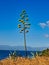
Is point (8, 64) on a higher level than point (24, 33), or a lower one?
lower

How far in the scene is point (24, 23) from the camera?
55.0m

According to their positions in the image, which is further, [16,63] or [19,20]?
[19,20]

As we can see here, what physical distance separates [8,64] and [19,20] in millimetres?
40682

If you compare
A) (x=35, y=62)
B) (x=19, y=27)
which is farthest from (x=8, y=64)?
(x=19, y=27)

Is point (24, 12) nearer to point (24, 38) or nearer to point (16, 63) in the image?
point (24, 38)

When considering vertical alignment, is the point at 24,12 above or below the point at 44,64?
above

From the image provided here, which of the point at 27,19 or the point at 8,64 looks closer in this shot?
the point at 8,64

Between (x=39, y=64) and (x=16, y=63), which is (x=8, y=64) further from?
(x=39, y=64)

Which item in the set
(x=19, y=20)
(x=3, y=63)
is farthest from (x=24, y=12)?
(x=3, y=63)

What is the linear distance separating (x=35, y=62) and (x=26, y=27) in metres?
39.5

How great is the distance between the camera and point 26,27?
55.2 m

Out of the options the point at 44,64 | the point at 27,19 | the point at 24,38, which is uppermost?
the point at 27,19

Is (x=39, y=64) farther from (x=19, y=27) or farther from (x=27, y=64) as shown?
(x=19, y=27)

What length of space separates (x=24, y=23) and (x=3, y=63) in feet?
128
